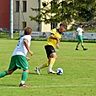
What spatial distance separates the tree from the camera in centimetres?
7350

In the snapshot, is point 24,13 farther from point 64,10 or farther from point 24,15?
point 64,10

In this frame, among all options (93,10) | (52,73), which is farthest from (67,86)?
(93,10)

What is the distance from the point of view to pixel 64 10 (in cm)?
7331

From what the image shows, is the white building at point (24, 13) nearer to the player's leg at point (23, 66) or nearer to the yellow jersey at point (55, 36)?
the yellow jersey at point (55, 36)

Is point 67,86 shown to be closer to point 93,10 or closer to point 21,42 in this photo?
point 21,42

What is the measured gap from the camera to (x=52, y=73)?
1889 cm

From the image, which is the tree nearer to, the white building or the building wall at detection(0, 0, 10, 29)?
the white building

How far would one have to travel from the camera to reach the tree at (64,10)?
7350cm

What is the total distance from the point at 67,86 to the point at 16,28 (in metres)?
83.2

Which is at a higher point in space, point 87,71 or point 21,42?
point 21,42

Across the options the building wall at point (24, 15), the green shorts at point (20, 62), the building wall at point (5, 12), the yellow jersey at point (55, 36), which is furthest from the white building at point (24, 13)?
the green shorts at point (20, 62)

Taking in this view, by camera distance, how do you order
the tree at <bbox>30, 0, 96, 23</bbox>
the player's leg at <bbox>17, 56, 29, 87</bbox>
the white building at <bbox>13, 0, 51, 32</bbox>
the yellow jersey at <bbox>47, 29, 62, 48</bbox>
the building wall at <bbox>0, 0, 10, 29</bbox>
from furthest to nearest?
the white building at <bbox>13, 0, 51, 32</bbox>, the building wall at <bbox>0, 0, 10, 29</bbox>, the tree at <bbox>30, 0, 96, 23</bbox>, the yellow jersey at <bbox>47, 29, 62, 48</bbox>, the player's leg at <bbox>17, 56, 29, 87</bbox>

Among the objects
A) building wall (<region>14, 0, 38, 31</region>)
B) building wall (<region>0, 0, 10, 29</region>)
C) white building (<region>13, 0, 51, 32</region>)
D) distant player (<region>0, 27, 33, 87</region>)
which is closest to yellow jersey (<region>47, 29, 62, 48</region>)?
distant player (<region>0, 27, 33, 87</region>)

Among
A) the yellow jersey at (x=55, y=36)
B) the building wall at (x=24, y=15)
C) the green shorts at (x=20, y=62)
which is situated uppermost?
the yellow jersey at (x=55, y=36)
